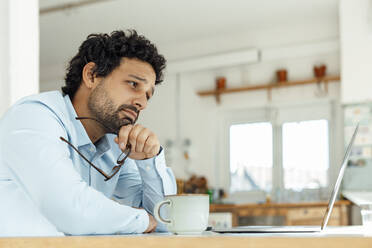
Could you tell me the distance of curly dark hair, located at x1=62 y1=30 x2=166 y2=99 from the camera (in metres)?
1.64

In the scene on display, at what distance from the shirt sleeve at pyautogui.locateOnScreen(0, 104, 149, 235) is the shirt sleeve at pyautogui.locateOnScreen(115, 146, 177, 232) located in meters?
0.39

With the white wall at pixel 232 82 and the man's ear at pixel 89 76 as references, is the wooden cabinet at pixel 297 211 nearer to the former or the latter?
the white wall at pixel 232 82

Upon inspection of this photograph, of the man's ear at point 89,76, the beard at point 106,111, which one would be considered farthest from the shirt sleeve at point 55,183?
the man's ear at point 89,76

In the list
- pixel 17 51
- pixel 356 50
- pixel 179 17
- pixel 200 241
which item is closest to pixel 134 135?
pixel 200 241

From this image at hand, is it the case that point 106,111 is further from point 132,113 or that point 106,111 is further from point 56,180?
point 56,180


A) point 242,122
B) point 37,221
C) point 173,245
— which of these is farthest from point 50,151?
point 242,122

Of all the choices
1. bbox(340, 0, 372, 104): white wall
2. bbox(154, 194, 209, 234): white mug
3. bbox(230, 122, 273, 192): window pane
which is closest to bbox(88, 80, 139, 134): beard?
bbox(154, 194, 209, 234): white mug

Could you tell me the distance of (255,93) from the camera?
6.96 m

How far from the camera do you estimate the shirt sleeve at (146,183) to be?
4.99 feet

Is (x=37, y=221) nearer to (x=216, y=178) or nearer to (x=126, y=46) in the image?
(x=126, y=46)

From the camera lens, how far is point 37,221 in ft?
3.85

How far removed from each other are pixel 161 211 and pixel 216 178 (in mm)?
6109

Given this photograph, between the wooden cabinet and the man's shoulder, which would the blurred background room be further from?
the man's shoulder

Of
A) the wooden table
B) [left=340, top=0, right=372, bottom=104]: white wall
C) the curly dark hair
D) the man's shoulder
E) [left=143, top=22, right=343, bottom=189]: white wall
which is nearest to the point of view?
the wooden table
